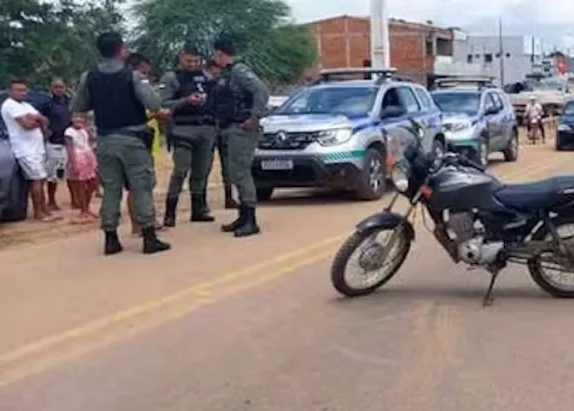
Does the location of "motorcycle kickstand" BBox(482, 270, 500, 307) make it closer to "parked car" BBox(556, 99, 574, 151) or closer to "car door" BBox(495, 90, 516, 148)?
"car door" BBox(495, 90, 516, 148)

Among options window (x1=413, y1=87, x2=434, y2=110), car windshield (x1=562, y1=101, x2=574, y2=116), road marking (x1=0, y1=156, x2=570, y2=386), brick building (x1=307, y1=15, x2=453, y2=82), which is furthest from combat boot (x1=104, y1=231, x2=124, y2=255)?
brick building (x1=307, y1=15, x2=453, y2=82)

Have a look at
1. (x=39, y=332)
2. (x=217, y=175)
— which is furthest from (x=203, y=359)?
(x=217, y=175)

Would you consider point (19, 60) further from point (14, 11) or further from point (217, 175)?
point (217, 175)

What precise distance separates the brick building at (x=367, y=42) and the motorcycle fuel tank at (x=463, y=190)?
7228 centimetres

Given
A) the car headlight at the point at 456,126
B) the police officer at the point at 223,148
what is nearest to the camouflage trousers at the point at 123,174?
the police officer at the point at 223,148

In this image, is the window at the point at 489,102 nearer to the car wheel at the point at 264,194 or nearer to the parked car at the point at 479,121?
the parked car at the point at 479,121

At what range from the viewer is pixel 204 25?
1977 inches

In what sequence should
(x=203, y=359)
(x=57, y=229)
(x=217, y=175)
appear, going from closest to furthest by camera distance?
(x=203, y=359)
(x=57, y=229)
(x=217, y=175)

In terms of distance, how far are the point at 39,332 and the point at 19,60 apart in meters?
20.3

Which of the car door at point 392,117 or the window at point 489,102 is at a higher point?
the car door at point 392,117

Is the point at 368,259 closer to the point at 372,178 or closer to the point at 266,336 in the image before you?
the point at 266,336

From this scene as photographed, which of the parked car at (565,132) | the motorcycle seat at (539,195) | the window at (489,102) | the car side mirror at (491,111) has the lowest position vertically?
the parked car at (565,132)

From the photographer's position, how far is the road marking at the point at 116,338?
6309 millimetres

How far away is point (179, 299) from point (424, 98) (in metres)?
10.2
